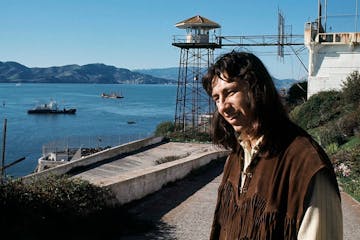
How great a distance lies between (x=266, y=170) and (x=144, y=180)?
845 centimetres

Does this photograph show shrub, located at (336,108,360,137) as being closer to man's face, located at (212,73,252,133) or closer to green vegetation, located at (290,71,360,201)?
green vegetation, located at (290,71,360,201)

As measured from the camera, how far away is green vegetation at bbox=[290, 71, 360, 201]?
13.1 m

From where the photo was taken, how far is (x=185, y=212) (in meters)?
9.41

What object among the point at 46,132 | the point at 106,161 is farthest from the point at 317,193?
the point at 46,132

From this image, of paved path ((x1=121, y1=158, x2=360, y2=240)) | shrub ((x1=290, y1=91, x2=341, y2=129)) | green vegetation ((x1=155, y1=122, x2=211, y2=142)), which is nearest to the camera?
paved path ((x1=121, y1=158, x2=360, y2=240))

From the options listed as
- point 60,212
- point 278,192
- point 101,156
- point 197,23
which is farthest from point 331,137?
point 278,192

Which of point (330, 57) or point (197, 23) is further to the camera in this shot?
point (197, 23)

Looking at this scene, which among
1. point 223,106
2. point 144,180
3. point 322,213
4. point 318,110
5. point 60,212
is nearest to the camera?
point 322,213

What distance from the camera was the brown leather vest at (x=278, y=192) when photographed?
181 cm

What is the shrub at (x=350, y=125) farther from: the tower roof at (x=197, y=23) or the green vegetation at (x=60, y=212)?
the tower roof at (x=197, y=23)

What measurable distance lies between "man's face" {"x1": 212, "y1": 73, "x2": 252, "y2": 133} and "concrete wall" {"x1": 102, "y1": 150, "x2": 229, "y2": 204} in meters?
6.62

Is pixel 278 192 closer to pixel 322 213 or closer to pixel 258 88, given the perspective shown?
pixel 322 213

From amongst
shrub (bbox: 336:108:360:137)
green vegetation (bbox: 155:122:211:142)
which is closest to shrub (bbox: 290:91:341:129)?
shrub (bbox: 336:108:360:137)

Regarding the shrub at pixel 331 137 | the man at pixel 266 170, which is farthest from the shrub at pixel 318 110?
the man at pixel 266 170
